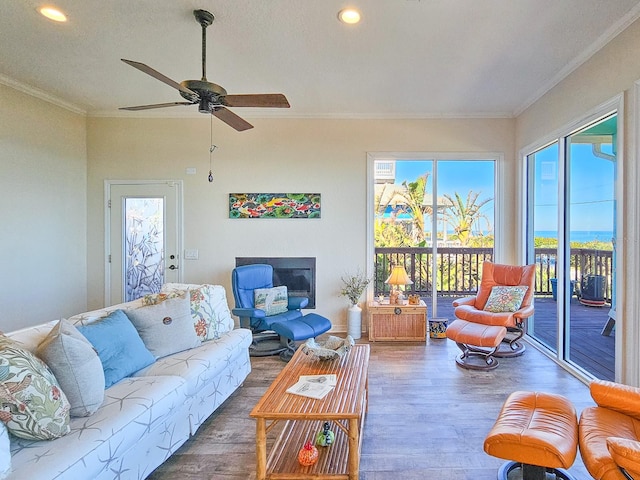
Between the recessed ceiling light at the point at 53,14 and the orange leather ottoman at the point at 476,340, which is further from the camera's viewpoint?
the orange leather ottoman at the point at 476,340

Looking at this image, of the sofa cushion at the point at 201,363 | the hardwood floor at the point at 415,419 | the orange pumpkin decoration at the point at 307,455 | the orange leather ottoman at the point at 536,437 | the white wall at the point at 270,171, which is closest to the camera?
the orange leather ottoman at the point at 536,437

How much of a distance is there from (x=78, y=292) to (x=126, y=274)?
2.15 ft

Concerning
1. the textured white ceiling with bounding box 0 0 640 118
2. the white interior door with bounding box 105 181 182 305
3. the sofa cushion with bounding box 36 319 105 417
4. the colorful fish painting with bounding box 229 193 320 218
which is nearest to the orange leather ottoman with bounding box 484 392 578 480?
the sofa cushion with bounding box 36 319 105 417

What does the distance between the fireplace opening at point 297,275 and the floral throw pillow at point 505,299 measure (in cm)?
221

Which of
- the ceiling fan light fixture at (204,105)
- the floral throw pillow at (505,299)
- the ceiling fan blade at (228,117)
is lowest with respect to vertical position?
the floral throw pillow at (505,299)

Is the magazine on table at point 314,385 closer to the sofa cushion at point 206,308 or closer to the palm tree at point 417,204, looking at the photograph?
the sofa cushion at point 206,308

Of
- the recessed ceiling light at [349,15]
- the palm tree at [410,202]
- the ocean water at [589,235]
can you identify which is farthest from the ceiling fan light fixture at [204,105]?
the ocean water at [589,235]

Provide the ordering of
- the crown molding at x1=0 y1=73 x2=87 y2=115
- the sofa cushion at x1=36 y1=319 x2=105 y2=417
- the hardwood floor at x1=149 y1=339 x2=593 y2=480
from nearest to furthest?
the sofa cushion at x1=36 y1=319 x2=105 y2=417 < the hardwood floor at x1=149 y1=339 x2=593 y2=480 < the crown molding at x1=0 y1=73 x2=87 y2=115

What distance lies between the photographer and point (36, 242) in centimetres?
388

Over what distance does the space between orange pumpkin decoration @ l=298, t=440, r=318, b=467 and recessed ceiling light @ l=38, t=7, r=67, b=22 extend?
3527 mm

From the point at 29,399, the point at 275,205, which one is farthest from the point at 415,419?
the point at 275,205

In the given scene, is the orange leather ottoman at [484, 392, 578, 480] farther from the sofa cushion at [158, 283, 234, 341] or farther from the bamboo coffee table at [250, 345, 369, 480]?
the sofa cushion at [158, 283, 234, 341]

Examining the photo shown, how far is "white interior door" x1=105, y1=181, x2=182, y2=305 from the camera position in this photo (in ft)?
14.9

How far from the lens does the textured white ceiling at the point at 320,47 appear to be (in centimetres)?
239
